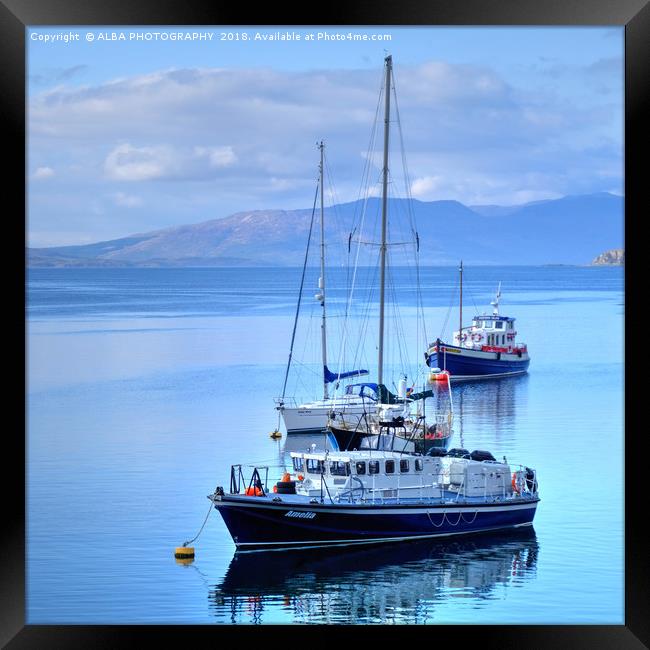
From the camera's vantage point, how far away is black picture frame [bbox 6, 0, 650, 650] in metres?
16.0

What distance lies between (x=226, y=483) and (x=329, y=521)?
7.99 meters

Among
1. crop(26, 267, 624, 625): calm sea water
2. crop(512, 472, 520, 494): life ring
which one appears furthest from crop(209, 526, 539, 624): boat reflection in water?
crop(512, 472, 520, 494): life ring

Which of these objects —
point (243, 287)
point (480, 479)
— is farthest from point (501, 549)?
point (243, 287)

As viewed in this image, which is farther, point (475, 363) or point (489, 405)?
point (475, 363)

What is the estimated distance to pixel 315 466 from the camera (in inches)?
1065

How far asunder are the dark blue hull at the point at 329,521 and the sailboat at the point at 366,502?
0.02m

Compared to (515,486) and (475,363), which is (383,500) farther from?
(475,363)

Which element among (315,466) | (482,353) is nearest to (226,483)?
(315,466)

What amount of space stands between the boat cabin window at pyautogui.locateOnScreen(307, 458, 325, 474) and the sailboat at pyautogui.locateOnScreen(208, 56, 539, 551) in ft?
0.07

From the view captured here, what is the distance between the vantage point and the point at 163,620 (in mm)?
21969

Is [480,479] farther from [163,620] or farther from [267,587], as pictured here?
[163,620]

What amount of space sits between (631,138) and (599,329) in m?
77.6

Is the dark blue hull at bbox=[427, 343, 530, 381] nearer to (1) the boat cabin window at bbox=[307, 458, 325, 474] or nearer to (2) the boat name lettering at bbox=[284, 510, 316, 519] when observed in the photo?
(1) the boat cabin window at bbox=[307, 458, 325, 474]

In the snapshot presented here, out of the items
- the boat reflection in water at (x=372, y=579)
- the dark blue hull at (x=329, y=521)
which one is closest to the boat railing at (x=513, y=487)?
the dark blue hull at (x=329, y=521)
